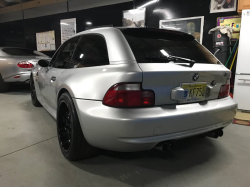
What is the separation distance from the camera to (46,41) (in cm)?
690

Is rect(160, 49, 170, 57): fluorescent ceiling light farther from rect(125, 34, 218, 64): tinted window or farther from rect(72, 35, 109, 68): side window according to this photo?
rect(72, 35, 109, 68): side window

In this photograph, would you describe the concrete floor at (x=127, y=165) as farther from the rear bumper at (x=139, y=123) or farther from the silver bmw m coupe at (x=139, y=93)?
the rear bumper at (x=139, y=123)

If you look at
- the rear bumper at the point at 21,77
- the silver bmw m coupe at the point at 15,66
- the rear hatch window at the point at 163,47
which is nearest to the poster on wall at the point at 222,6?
the rear hatch window at the point at 163,47

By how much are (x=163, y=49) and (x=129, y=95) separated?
560mm

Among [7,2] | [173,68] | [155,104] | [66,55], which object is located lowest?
[155,104]

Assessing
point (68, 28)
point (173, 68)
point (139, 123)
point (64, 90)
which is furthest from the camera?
point (68, 28)

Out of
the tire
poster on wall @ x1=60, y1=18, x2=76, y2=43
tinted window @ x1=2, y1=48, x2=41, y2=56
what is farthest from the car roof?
poster on wall @ x1=60, y1=18, x2=76, y2=43

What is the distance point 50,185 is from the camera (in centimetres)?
130

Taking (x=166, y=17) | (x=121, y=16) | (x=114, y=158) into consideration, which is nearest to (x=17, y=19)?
(x=121, y=16)

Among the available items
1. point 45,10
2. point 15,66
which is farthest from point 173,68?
point 45,10

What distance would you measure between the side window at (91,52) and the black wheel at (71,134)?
0.34 meters

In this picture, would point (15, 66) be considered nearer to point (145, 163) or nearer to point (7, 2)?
point (145, 163)

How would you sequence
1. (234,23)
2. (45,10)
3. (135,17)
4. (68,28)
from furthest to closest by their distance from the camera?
(45,10), (68,28), (135,17), (234,23)

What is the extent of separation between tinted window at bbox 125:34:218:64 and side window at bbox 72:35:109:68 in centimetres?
22
